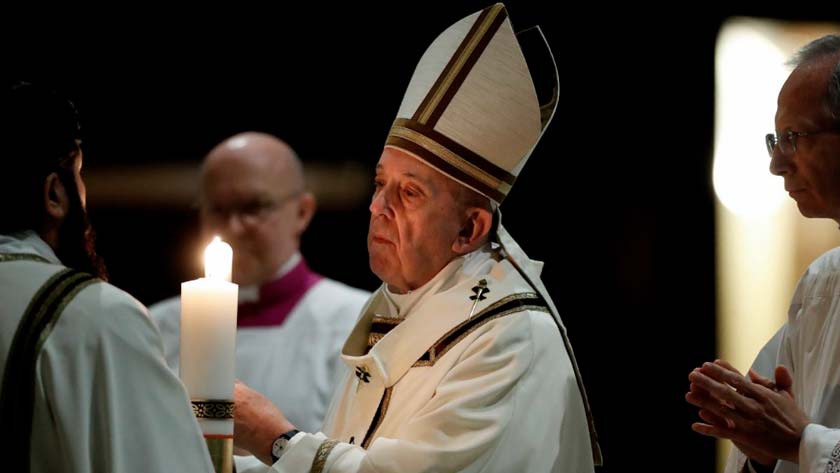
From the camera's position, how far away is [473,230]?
11.4ft

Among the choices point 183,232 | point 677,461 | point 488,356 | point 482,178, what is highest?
point 482,178

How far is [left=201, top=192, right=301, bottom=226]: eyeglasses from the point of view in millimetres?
5938

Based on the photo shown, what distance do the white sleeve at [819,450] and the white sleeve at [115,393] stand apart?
1302 millimetres

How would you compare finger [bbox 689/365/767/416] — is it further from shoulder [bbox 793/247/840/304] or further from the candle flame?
the candle flame

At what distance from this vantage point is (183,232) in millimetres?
7207

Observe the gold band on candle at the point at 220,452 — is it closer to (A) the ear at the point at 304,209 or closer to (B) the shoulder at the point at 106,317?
(B) the shoulder at the point at 106,317

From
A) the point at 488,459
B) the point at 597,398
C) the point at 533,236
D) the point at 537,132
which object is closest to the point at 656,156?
the point at 533,236

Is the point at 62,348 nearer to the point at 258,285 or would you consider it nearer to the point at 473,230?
the point at 473,230

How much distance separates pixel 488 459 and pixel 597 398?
3.38m

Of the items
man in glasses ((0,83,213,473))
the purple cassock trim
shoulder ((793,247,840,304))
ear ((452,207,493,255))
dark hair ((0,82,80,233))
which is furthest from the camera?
the purple cassock trim

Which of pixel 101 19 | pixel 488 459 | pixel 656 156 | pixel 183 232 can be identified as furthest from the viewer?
pixel 183 232

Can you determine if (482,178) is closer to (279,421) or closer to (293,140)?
(279,421)

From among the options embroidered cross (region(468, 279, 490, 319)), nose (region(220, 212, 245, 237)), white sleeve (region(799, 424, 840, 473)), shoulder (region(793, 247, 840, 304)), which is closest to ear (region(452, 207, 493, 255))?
embroidered cross (region(468, 279, 490, 319))

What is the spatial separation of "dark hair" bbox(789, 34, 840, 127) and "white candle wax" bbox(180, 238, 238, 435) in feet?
4.78
